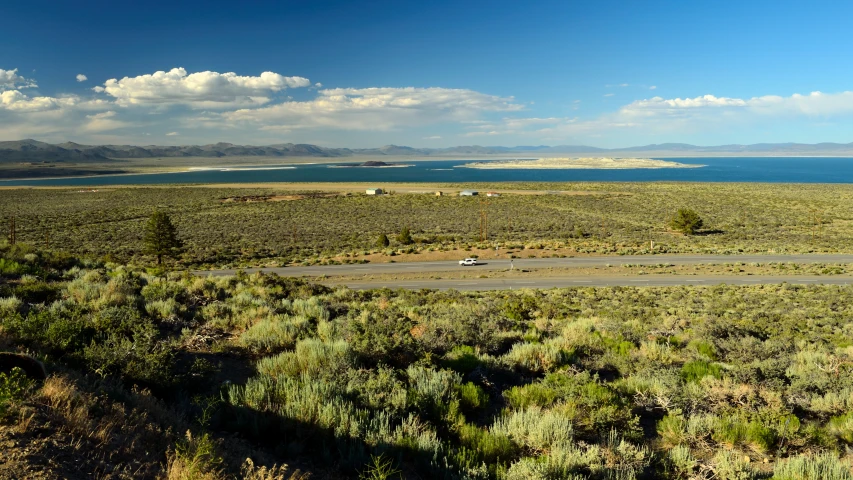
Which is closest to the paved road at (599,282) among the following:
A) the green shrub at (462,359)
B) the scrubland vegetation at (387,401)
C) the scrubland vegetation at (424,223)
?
the scrubland vegetation at (424,223)

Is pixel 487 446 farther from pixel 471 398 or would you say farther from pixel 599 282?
pixel 599 282

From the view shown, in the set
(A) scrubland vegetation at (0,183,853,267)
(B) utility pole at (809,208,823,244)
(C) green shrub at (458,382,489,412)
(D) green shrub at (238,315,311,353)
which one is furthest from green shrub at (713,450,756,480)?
(B) utility pole at (809,208,823,244)

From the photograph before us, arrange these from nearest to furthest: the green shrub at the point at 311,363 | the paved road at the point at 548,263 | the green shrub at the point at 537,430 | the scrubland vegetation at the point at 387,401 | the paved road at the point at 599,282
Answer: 1. the scrubland vegetation at the point at 387,401
2. the green shrub at the point at 537,430
3. the green shrub at the point at 311,363
4. the paved road at the point at 599,282
5. the paved road at the point at 548,263

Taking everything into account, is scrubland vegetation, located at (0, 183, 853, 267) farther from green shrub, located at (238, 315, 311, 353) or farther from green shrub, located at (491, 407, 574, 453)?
green shrub, located at (491, 407, 574, 453)

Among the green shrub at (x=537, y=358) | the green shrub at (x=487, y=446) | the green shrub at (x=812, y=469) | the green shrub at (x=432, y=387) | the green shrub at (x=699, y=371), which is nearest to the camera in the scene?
the green shrub at (x=812, y=469)

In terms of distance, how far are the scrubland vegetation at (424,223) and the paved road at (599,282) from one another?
11.8 meters

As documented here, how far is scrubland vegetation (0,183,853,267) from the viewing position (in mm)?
48844

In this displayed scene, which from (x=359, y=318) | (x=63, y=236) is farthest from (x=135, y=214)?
(x=359, y=318)

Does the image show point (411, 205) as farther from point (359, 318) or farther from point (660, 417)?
point (660, 417)

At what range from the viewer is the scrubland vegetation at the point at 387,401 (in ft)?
15.4

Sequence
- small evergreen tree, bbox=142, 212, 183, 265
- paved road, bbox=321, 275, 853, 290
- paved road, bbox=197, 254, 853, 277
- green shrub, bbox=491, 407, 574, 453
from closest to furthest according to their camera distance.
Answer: green shrub, bbox=491, 407, 574, 453
paved road, bbox=321, 275, 853, 290
paved road, bbox=197, 254, 853, 277
small evergreen tree, bbox=142, 212, 183, 265

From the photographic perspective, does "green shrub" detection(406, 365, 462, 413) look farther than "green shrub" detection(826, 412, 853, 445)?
Yes

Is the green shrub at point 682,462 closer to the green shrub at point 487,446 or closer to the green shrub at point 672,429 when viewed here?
the green shrub at point 672,429

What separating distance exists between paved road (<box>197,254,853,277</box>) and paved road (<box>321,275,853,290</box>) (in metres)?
4.40
